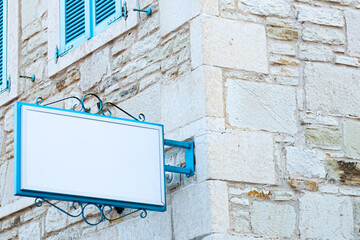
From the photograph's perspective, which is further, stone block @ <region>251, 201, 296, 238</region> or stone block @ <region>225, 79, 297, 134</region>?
stone block @ <region>225, 79, 297, 134</region>

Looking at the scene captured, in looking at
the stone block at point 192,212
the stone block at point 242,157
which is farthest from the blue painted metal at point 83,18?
the stone block at point 192,212

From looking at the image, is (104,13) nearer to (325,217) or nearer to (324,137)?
(324,137)

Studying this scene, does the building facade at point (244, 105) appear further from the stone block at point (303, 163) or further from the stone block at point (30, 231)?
the stone block at point (30, 231)

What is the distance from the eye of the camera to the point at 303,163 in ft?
17.6

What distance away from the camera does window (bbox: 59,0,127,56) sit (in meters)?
6.15

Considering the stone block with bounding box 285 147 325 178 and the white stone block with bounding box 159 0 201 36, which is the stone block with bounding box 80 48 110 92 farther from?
the stone block with bounding box 285 147 325 178

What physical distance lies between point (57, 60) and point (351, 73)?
224 centimetres

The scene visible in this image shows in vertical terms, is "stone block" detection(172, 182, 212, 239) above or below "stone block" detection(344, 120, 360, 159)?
below

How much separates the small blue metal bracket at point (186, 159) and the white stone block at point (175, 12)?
2.62 ft

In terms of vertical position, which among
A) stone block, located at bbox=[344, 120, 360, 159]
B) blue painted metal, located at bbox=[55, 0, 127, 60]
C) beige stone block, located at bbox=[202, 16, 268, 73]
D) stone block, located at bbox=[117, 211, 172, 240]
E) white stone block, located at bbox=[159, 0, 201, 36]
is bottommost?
stone block, located at bbox=[117, 211, 172, 240]

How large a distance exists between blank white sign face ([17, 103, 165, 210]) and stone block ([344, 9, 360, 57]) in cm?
150

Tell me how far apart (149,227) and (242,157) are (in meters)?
0.75

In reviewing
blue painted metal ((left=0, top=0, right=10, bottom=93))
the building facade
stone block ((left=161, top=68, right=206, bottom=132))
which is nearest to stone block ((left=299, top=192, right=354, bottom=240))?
the building facade

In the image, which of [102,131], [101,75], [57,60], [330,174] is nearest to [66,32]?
[57,60]
